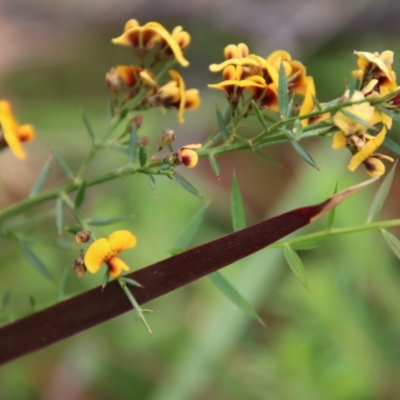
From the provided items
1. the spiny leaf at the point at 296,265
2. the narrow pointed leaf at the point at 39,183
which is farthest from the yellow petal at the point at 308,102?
the narrow pointed leaf at the point at 39,183

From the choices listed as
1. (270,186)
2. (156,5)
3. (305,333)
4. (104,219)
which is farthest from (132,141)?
(156,5)

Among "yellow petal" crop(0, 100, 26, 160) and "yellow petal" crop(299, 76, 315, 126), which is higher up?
"yellow petal" crop(0, 100, 26, 160)

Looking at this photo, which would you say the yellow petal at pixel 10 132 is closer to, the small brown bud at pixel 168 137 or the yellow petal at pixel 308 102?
the small brown bud at pixel 168 137

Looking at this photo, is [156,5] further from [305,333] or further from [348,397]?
[348,397]

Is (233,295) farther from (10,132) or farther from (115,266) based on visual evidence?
(10,132)

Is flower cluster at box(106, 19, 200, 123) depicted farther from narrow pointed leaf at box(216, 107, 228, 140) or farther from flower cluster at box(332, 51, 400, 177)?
flower cluster at box(332, 51, 400, 177)

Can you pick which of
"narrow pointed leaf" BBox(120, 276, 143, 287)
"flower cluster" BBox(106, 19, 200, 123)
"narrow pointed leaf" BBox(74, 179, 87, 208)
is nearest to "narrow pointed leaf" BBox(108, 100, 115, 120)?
"flower cluster" BBox(106, 19, 200, 123)

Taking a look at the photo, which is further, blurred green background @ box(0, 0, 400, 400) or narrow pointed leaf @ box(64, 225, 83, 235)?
blurred green background @ box(0, 0, 400, 400)
